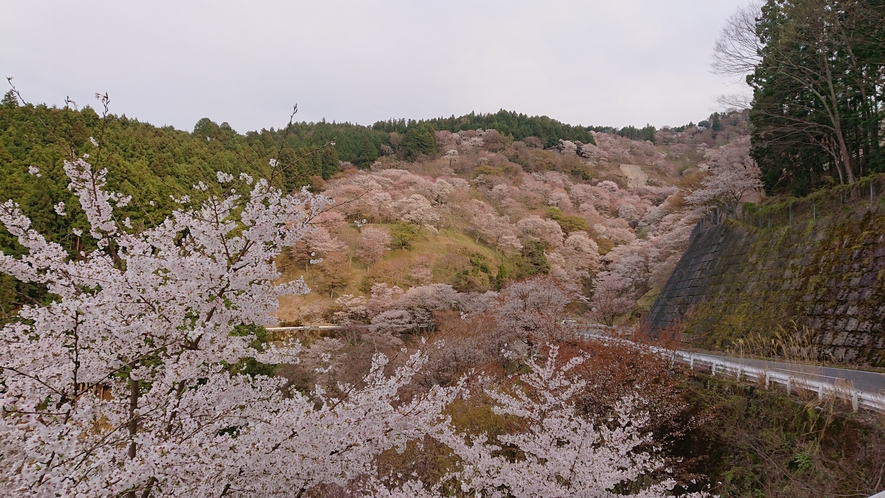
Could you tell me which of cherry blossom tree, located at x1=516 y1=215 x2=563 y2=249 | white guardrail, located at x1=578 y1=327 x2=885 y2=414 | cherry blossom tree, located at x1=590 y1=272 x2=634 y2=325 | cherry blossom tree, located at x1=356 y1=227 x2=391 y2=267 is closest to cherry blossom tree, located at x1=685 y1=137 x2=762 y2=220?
cherry blossom tree, located at x1=590 y1=272 x2=634 y2=325

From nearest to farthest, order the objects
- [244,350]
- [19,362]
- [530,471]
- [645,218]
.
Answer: [19,362]
[244,350]
[530,471]
[645,218]

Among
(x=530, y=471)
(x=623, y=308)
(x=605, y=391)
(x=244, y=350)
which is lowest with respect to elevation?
(x=623, y=308)

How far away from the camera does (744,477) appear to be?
6859 millimetres

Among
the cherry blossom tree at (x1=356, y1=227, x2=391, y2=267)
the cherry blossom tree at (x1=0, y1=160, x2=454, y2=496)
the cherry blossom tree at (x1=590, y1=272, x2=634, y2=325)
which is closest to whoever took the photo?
the cherry blossom tree at (x1=0, y1=160, x2=454, y2=496)

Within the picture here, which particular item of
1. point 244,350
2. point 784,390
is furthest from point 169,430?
point 784,390

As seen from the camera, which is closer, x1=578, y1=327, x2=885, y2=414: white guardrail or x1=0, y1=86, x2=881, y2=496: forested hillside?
x1=0, y1=86, x2=881, y2=496: forested hillside

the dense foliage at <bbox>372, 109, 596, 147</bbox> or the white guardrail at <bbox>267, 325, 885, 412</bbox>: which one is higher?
the dense foliage at <bbox>372, 109, 596, 147</bbox>

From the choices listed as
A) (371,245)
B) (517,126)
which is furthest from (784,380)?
(517,126)

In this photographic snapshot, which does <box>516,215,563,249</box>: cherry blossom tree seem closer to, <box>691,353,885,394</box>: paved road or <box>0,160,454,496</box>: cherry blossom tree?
<box>691,353,885,394</box>: paved road

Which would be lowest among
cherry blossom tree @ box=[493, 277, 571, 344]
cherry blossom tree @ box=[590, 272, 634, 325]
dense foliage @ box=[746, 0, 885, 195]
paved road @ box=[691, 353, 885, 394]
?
cherry blossom tree @ box=[590, 272, 634, 325]

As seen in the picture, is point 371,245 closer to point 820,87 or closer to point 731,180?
point 731,180

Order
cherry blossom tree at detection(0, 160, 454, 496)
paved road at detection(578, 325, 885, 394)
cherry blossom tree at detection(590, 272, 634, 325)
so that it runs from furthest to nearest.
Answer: cherry blossom tree at detection(590, 272, 634, 325) < paved road at detection(578, 325, 885, 394) < cherry blossom tree at detection(0, 160, 454, 496)

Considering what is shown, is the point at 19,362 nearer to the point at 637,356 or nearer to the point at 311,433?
the point at 311,433

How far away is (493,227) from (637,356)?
104 feet
